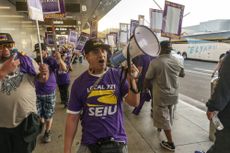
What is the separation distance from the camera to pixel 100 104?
5.23 ft

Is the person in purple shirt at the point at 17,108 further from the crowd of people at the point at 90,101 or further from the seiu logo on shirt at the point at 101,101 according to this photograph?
the seiu logo on shirt at the point at 101,101

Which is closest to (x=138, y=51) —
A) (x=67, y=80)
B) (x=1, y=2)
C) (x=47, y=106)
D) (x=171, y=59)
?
(x=171, y=59)

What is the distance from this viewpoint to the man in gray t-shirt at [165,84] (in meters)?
3.32

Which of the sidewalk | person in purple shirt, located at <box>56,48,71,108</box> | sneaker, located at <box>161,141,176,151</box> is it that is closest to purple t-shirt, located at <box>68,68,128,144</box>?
the sidewalk

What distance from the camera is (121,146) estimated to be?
1.58 metres

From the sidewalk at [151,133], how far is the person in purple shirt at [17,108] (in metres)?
1.06

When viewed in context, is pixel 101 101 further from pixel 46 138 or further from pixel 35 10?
pixel 46 138

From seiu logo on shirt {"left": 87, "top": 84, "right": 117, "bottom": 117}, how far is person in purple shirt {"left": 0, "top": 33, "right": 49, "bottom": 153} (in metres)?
1.05

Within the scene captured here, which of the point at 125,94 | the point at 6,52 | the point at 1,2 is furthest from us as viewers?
the point at 1,2

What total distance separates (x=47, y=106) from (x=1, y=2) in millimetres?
7216

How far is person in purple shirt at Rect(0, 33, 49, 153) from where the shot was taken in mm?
2197

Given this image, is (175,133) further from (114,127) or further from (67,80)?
(67,80)

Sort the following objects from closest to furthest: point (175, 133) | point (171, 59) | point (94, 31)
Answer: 1. point (171, 59)
2. point (175, 133)
3. point (94, 31)

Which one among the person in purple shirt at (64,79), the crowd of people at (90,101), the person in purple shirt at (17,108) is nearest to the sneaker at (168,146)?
the crowd of people at (90,101)
